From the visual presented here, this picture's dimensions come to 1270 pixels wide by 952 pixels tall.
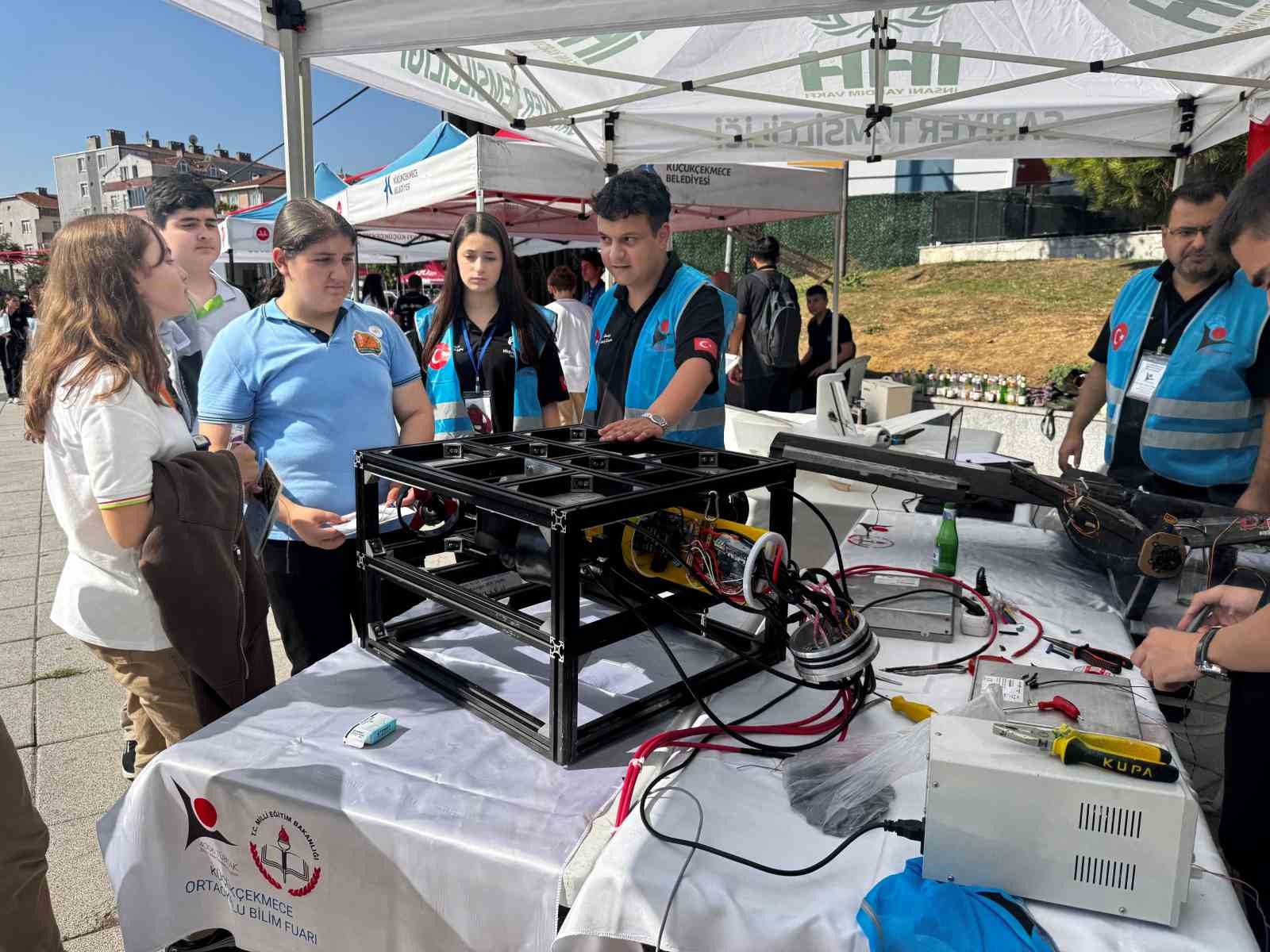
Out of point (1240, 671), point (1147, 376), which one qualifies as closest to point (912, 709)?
point (1240, 671)

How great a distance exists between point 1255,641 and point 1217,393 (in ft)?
5.42

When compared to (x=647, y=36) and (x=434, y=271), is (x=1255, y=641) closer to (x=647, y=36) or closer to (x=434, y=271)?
(x=647, y=36)

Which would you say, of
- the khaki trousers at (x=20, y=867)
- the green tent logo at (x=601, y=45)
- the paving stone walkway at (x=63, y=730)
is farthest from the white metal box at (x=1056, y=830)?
the green tent logo at (x=601, y=45)

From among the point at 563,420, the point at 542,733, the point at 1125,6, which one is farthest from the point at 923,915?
the point at 1125,6

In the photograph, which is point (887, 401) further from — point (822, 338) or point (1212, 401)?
point (822, 338)

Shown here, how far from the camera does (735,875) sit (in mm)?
972

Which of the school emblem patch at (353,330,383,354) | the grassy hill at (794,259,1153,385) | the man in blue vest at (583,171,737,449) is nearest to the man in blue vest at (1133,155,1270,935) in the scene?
the man in blue vest at (583,171,737,449)

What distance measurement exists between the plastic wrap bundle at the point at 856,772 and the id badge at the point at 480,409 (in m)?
1.72

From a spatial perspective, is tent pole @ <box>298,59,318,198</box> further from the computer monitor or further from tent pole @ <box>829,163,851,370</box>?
tent pole @ <box>829,163,851,370</box>

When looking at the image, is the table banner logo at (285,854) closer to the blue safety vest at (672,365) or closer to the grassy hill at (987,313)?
the blue safety vest at (672,365)

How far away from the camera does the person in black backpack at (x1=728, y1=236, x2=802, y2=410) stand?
613 centimetres

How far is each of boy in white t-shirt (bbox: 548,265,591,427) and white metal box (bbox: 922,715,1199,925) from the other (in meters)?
4.92

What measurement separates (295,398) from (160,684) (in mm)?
714

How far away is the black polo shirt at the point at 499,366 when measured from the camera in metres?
2.66
